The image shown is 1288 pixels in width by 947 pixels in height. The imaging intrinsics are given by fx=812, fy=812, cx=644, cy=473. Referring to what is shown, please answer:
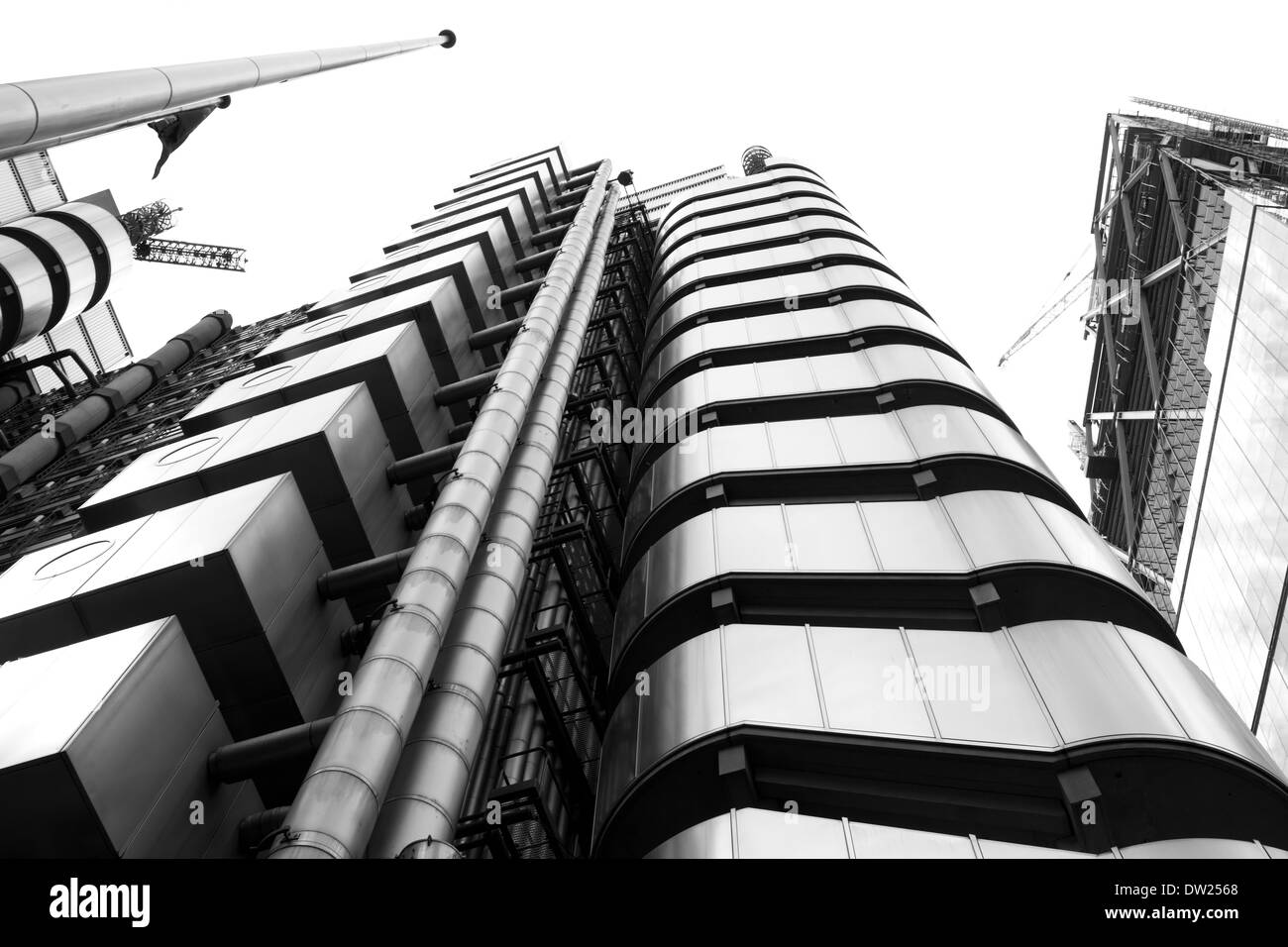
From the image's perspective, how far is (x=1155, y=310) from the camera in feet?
218

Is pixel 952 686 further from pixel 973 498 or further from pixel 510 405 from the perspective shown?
pixel 510 405

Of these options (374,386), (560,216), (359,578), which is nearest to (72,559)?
(359,578)

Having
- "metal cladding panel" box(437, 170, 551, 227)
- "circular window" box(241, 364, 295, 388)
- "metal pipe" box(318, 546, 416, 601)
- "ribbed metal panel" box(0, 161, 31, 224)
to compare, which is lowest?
"metal pipe" box(318, 546, 416, 601)

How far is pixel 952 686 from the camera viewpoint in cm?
977

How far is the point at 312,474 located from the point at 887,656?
8.73 meters

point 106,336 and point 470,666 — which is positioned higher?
point 106,336

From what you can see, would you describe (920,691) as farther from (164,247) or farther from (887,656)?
(164,247)

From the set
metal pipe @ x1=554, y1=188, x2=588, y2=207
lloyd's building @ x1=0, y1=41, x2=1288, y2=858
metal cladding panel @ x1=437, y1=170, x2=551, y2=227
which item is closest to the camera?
lloyd's building @ x1=0, y1=41, x2=1288, y2=858

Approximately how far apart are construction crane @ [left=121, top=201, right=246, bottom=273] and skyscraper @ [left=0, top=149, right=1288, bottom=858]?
43.9 meters

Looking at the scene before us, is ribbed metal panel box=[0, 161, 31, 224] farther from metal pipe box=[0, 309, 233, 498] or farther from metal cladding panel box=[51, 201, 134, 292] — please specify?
metal pipe box=[0, 309, 233, 498]

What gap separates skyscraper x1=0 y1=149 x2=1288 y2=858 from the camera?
824cm

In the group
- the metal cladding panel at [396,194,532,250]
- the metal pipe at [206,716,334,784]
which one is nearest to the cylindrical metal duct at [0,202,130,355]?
the metal cladding panel at [396,194,532,250]

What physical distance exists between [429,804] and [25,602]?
6.42 m
